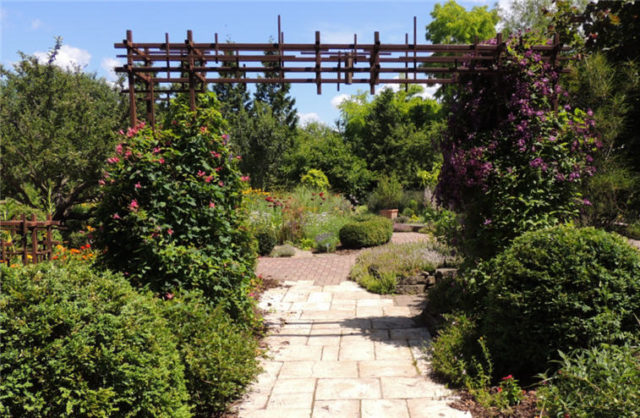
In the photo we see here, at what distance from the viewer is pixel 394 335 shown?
496cm

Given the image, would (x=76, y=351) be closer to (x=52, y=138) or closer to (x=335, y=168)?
(x=52, y=138)

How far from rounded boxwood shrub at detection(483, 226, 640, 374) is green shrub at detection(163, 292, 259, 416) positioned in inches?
75.1

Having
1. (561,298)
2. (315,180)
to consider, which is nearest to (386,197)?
(315,180)

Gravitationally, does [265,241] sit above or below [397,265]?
above

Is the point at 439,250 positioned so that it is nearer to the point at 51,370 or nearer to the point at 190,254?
the point at 190,254

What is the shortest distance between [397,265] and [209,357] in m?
4.70

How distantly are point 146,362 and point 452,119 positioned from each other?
3.86 metres

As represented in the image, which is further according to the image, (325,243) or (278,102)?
(278,102)

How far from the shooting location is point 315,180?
17.2 metres

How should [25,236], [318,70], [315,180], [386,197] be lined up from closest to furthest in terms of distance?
[318,70] → [25,236] → [315,180] → [386,197]

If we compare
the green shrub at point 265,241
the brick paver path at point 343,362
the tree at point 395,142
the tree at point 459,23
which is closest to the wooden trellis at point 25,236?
the brick paver path at point 343,362

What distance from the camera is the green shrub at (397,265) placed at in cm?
707

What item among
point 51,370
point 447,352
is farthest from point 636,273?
point 51,370

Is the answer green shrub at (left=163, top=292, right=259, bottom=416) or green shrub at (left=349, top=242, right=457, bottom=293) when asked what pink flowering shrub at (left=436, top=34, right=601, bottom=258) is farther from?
green shrub at (left=163, top=292, right=259, bottom=416)
